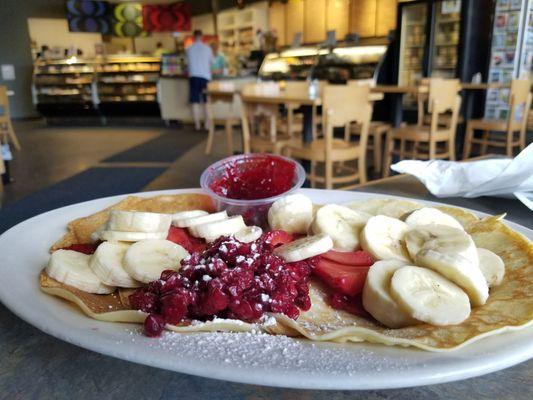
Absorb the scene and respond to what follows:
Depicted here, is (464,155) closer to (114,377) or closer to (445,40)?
(445,40)

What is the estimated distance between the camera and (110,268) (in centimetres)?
73

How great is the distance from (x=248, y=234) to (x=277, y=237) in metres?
0.06

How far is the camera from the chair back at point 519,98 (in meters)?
4.56

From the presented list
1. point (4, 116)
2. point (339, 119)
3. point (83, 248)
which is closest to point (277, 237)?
point (83, 248)

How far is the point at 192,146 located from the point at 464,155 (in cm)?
414

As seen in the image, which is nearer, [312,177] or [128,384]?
[128,384]

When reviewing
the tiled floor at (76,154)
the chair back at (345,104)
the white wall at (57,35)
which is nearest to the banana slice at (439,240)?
the chair back at (345,104)

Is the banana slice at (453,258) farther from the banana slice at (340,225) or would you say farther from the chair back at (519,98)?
the chair back at (519,98)

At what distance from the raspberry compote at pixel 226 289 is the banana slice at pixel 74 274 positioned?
87 mm

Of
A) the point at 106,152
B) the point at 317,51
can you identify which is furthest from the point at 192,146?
the point at 317,51

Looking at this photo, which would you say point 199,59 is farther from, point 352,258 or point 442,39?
point 352,258

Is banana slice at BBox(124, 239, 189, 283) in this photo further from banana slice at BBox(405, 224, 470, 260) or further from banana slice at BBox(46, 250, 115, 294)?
banana slice at BBox(405, 224, 470, 260)

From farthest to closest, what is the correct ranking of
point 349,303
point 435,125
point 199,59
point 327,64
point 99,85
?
point 99,85 → point 199,59 → point 327,64 → point 435,125 → point 349,303

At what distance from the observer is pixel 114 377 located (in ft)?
1.81
